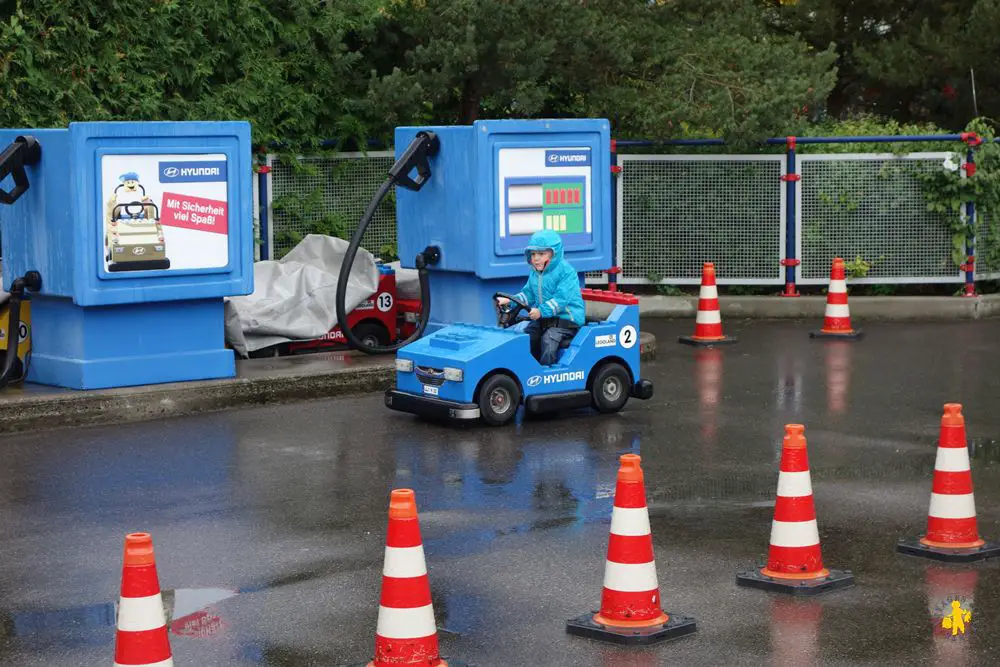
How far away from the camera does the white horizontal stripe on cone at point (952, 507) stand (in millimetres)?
7887

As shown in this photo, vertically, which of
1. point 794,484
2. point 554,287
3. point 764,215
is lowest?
point 794,484

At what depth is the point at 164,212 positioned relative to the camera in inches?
497

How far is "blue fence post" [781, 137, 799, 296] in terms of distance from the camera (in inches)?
731

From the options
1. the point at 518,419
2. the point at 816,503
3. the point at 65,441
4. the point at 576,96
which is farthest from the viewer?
the point at 576,96

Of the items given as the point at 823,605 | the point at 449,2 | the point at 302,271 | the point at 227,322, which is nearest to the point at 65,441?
the point at 227,322

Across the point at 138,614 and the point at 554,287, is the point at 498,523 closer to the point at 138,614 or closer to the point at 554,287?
the point at 138,614

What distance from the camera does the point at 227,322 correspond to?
14320 millimetres

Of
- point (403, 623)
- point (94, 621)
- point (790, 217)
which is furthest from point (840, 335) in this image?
point (403, 623)

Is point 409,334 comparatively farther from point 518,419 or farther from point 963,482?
point 963,482

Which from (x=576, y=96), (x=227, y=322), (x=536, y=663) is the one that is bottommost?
(x=536, y=663)

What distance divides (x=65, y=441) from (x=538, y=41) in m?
9.38

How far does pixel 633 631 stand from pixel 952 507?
7.22ft

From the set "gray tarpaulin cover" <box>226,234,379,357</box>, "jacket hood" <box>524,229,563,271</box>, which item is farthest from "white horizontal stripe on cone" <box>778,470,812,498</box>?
"gray tarpaulin cover" <box>226,234,379,357</box>

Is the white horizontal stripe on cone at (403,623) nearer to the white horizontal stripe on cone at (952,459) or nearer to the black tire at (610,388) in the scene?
the white horizontal stripe on cone at (952,459)
